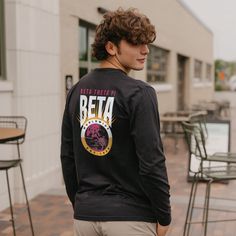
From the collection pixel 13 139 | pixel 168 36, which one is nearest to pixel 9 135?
pixel 13 139

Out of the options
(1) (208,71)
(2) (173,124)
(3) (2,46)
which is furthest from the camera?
(1) (208,71)

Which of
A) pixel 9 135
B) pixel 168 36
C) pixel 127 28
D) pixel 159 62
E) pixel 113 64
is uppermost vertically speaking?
pixel 168 36

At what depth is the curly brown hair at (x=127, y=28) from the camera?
1.83m

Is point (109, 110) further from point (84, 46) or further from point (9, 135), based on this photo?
point (84, 46)

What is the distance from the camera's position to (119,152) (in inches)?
72.0

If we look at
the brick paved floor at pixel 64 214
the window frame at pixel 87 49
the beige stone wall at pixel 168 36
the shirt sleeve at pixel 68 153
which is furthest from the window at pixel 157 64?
the shirt sleeve at pixel 68 153

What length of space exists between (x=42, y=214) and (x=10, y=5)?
2280mm

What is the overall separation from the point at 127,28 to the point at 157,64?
11548 millimetres

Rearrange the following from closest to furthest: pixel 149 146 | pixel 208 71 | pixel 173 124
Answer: pixel 149 146
pixel 173 124
pixel 208 71

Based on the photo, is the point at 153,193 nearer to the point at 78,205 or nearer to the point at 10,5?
the point at 78,205

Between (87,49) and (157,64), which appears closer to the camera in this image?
(87,49)

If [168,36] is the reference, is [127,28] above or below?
below

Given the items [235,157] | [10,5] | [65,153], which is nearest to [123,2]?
[10,5]

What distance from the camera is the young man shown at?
1.79 m
